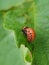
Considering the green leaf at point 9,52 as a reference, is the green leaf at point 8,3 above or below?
above

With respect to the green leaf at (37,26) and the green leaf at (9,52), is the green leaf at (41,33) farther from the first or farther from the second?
the green leaf at (9,52)

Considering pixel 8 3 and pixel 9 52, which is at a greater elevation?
pixel 8 3

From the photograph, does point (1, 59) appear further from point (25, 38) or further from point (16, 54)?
point (25, 38)

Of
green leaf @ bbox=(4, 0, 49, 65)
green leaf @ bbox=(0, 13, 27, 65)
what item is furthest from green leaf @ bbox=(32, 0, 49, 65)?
green leaf @ bbox=(0, 13, 27, 65)

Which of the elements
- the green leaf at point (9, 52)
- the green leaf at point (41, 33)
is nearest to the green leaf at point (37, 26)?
the green leaf at point (41, 33)

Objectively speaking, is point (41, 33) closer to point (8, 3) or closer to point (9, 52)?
point (9, 52)

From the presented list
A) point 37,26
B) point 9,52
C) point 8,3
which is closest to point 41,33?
point 37,26

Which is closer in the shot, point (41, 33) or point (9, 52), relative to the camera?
point (41, 33)

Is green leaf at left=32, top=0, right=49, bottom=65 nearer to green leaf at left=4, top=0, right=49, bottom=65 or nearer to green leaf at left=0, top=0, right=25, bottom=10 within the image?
green leaf at left=4, top=0, right=49, bottom=65

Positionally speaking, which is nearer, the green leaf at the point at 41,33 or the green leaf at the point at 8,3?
the green leaf at the point at 41,33

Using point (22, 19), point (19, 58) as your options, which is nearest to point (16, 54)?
point (19, 58)

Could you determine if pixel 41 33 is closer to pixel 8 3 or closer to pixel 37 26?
pixel 37 26
